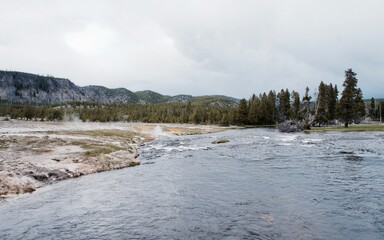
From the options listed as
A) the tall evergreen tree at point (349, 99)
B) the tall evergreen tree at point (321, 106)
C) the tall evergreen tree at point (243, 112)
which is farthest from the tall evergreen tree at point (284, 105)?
the tall evergreen tree at point (349, 99)

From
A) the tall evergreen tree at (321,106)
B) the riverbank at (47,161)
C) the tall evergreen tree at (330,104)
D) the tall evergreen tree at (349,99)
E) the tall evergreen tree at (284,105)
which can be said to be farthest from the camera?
the tall evergreen tree at (284,105)

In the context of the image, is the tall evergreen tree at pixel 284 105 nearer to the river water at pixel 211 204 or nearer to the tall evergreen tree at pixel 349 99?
the tall evergreen tree at pixel 349 99

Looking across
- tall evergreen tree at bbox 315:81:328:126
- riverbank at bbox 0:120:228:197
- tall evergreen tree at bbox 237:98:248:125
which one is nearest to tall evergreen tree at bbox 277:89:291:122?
tall evergreen tree at bbox 237:98:248:125

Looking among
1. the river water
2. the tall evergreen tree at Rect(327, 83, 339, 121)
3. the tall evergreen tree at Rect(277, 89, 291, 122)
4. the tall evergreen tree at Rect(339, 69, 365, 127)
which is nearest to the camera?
the river water

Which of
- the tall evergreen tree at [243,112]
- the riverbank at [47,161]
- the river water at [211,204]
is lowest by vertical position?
the river water at [211,204]

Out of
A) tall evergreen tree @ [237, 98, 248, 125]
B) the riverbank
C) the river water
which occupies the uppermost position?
tall evergreen tree @ [237, 98, 248, 125]

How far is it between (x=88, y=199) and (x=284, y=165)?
2389 centimetres

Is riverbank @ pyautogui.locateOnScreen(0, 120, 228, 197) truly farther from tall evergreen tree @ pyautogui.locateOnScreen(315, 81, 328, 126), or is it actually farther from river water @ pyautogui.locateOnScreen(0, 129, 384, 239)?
tall evergreen tree @ pyautogui.locateOnScreen(315, 81, 328, 126)

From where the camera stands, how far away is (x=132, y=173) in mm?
35656

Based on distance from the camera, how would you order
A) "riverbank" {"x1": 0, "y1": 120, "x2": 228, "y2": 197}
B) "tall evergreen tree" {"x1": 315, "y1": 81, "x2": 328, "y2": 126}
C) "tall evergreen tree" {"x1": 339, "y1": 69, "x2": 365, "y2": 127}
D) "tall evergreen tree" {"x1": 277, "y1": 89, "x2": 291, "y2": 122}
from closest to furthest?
"riverbank" {"x1": 0, "y1": 120, "x2": 228, "y2": 197}
"tall evergreen tree" {"x1": 339, "y1": 69, "x2": 365, "y2": 127}
"tall evergreen tree" {"x1": 315, "y1": 81, "x2": 328, "y2": 126}
"tall evergreen tree" {"x1": 277, "y1": 89, "x2": 291, "y2": 122}

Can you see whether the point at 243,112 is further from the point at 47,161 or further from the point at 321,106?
the point at 47,161

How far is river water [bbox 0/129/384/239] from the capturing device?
691 inches

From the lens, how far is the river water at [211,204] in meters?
17.6

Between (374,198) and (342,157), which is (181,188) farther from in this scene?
(342,157)
